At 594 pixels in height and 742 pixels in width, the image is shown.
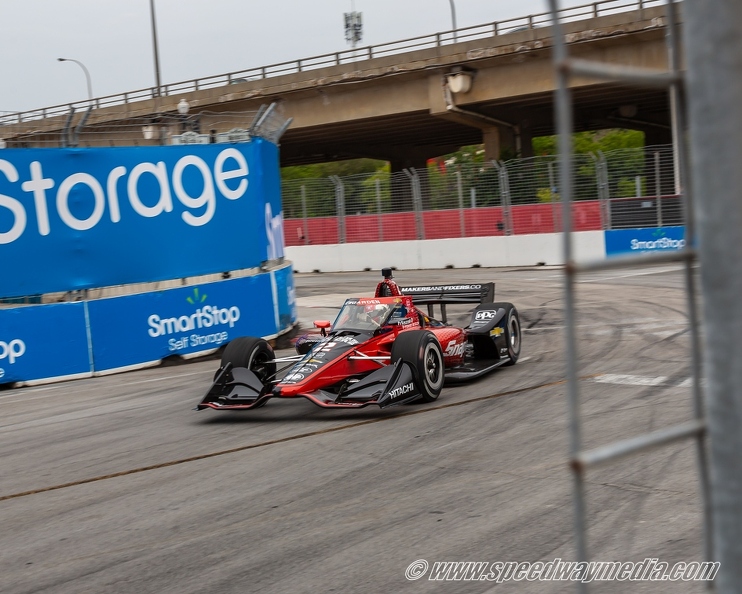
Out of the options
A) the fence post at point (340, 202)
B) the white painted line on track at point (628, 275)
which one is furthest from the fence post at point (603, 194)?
the fence post at point (340, 202)

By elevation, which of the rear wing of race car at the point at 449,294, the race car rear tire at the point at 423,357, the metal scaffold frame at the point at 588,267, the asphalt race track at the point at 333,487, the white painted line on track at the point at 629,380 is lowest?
the white painted line on track at the point at 629,380

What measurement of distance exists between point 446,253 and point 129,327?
58.5ft

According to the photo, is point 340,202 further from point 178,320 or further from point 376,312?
point 376,312

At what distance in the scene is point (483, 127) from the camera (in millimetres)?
35500

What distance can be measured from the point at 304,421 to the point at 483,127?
94.2ft

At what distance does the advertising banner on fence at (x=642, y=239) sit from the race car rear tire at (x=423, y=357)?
52.7 ft

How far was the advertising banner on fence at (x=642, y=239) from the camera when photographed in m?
24.1

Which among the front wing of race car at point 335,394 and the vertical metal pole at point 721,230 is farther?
the front wing of race car at point 335,394

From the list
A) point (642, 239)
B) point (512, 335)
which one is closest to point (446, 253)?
point (642, 239)

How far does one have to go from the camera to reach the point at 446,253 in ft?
96.0

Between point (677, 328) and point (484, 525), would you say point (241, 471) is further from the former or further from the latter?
point (677, 328)

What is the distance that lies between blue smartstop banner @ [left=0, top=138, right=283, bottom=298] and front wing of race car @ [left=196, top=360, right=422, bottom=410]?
4.40 m

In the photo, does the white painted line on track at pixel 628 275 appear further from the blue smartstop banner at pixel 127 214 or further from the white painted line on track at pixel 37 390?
the white painted line on track at pixel 37 390

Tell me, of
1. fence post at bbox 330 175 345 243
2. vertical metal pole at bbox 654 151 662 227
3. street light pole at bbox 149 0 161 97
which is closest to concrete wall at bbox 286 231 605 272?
fence post at bbox 330 175 345 243
